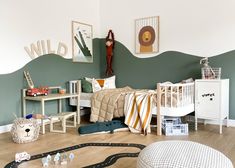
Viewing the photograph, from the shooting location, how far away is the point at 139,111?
3.39 metres

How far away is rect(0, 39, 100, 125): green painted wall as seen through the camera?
11.5 ft

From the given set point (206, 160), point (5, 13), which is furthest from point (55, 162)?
point (5, 13)

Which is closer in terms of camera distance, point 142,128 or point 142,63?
point 142,128

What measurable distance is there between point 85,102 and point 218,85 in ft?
6.95

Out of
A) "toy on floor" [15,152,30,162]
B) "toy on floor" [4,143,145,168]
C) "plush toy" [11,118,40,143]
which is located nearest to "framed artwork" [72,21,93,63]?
"plush toy" [11,118,40,143]

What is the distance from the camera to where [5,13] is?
343 cm

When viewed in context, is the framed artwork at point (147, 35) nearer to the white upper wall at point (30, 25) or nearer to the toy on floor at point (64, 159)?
the white upper wall at point (30, 25)

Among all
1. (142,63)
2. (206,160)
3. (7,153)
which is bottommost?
(7,153)

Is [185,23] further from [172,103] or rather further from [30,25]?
[30,25]

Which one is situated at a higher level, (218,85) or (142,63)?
(142,63)

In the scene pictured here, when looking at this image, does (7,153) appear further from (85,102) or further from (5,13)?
(5,13)

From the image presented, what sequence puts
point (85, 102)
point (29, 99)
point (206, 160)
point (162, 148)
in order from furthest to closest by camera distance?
point (85, 102) < point (29, 99) < point (162, 148) < point (206, 160)

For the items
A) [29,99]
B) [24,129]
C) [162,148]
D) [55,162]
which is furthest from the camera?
[29,99]

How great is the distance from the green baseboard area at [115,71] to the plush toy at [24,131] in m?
0.63
